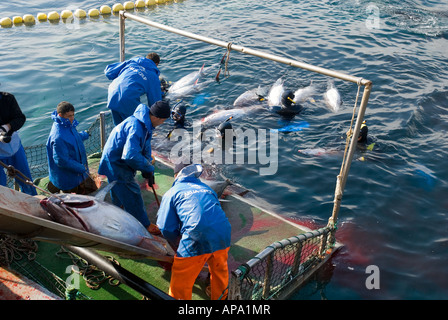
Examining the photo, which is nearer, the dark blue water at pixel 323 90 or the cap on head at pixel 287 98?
the dark blue water at pixel 323 90

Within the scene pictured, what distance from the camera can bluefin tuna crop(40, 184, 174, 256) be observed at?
12.3 ft

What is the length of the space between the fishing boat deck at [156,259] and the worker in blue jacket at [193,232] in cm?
44

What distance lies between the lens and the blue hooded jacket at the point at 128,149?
16.5 feet

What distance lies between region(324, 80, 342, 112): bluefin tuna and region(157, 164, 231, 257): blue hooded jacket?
25.2ft

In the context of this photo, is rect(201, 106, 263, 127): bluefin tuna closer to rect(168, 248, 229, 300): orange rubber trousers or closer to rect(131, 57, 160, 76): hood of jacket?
rect(131, 57, 160, 76): hood of jacket

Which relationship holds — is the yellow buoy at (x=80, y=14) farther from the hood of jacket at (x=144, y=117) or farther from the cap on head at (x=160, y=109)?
the cap on head at (x=160, y=109)

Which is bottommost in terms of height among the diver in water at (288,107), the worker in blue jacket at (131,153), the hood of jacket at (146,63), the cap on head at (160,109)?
the diver in water at (288,107)

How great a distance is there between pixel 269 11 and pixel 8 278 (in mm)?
17914

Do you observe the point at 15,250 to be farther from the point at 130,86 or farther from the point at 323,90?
the point at 323,90

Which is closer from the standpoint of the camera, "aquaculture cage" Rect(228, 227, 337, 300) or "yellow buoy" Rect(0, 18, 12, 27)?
"aquaculture cage" Rect(228, 227, 337, 300)

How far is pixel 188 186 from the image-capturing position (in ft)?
14.2

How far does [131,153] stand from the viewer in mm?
4996

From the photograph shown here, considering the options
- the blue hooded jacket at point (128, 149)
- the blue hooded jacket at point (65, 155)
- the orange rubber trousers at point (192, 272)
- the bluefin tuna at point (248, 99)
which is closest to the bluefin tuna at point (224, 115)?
the bluefin tuna at point (248, 99)

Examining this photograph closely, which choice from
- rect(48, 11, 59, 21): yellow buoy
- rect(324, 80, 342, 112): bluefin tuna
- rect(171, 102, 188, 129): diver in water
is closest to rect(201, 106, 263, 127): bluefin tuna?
rect(171, 102, 188, 129): diver in water
